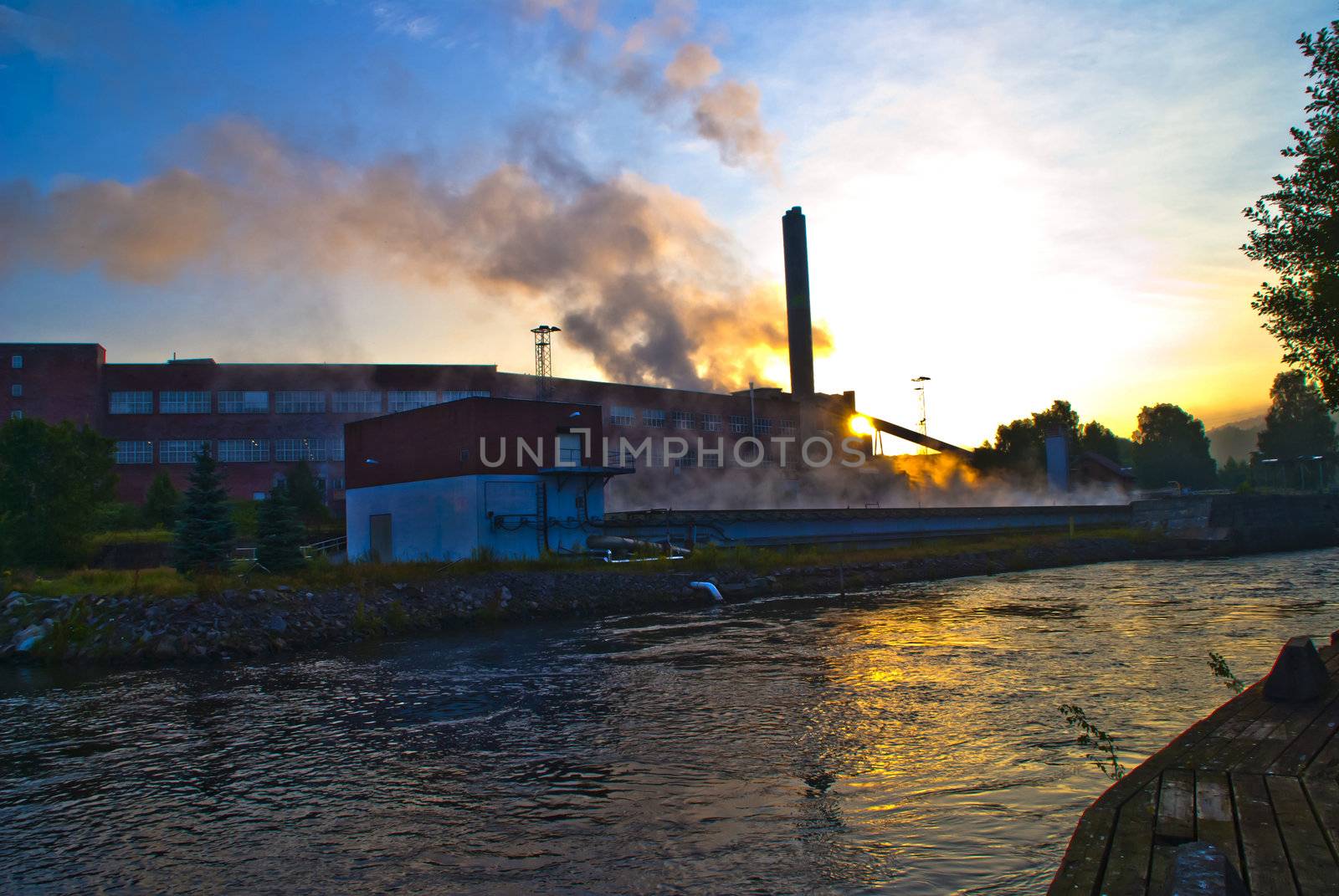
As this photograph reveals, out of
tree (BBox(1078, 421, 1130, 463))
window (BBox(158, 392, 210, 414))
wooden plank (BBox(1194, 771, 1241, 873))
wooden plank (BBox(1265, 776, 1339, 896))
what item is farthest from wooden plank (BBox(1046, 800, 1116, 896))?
tree (BBox(1078, 421, 1130, 463))

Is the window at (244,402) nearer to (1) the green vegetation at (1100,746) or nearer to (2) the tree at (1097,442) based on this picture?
(1) the green vegetation at (1100,746)

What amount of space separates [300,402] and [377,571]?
4633cm

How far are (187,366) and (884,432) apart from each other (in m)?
61.1

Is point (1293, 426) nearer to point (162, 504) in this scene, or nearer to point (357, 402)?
point (357, 402)

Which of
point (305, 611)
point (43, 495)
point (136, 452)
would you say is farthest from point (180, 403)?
point (305, 611)

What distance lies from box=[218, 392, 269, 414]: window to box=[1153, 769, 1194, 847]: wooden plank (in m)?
72.9

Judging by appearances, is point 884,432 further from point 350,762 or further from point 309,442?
point 350,762

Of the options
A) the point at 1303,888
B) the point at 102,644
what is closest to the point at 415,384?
the point at 102,644

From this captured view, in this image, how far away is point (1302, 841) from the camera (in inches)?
204

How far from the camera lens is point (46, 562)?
39.9 metres

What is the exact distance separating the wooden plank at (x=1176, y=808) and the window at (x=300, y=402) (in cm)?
7188

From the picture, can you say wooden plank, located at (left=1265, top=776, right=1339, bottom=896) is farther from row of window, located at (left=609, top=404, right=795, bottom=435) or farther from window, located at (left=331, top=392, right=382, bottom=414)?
window, located at (left=331, top=392, right=382, bottom=414)

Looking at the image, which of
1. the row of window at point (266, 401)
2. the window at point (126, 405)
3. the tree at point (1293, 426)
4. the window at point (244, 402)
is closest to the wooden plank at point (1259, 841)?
the row of window at point (266, 401)

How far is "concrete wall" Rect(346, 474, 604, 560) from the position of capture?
37375 millimetres
